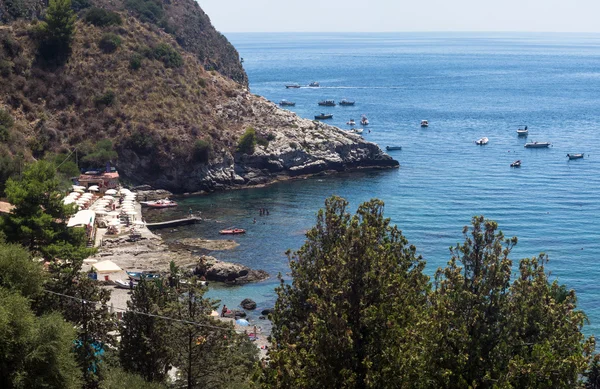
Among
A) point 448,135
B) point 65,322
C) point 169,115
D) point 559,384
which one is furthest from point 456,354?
point 448,135

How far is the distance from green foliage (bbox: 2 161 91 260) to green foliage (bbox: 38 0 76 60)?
46.3m

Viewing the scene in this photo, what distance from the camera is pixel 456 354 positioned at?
63.7 feet

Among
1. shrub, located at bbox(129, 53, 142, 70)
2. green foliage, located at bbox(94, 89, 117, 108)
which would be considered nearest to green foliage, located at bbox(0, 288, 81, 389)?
green foliage, located at bbox(94, 89, 117, 108)

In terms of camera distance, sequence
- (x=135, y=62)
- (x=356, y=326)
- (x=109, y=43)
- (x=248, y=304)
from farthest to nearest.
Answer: (x=109, y=43) < (x=135, y=62) < (x=248, y=304) < (x=356, y=326)

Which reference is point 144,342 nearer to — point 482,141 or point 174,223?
point 174,223

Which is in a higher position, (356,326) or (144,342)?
(356,326)

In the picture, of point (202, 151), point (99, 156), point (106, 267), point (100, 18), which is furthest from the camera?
point (100, 18)

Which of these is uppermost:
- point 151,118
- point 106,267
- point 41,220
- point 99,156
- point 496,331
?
point 496,331

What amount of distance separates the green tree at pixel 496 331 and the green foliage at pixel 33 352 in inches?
544

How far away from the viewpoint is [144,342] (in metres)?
27.1

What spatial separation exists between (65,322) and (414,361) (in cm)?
1447

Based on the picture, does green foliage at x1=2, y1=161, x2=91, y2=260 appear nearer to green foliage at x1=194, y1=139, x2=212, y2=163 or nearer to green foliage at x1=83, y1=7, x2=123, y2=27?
green foliage at x1=194, y1=139, x2=212, y2=163

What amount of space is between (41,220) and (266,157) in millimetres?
46488

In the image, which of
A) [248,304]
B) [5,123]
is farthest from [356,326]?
[5,123]
